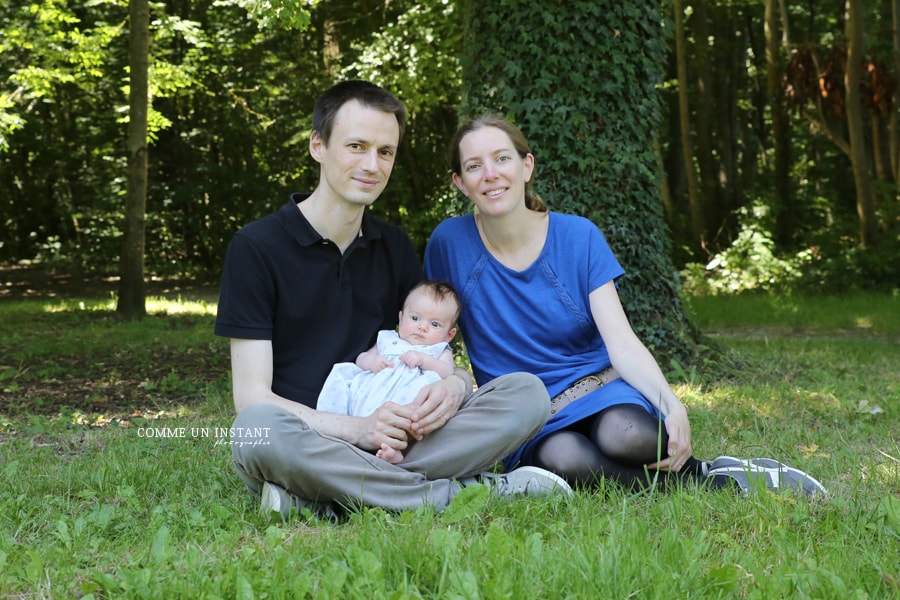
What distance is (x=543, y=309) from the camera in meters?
3.70

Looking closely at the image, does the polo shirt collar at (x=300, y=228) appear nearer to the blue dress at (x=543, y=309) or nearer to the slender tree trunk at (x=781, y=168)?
the blue dress at (x=543, y=309)

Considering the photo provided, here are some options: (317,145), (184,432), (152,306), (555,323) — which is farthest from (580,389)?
(152,306)

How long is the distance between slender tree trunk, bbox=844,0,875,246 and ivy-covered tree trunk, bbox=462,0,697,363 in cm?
796

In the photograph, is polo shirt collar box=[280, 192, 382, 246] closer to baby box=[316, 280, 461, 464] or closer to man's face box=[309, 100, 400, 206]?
man's face box=[309, 100, 400, 206]

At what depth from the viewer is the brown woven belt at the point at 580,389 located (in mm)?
3621

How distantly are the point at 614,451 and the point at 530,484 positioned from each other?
0.34m

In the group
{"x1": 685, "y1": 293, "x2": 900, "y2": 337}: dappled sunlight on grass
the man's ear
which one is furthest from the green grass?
{"x1": 685, "y1": 293, "x2": 900, "y2": 337}: dappled sunlight on grass

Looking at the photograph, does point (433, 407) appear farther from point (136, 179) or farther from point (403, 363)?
point (136, 179)

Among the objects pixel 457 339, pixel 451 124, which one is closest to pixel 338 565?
pixel 457 339

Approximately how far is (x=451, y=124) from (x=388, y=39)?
5.15m

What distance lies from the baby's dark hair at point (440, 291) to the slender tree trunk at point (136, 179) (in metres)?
8.62

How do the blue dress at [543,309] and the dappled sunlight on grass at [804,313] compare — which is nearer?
the blue dress at [543,309]

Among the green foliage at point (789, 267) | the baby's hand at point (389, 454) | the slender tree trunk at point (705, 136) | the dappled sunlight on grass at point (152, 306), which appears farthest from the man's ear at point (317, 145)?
the slender tree trunk at point (705, 136)

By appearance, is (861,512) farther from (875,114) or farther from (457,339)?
(875,114)
